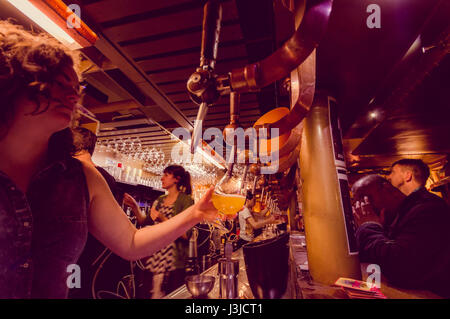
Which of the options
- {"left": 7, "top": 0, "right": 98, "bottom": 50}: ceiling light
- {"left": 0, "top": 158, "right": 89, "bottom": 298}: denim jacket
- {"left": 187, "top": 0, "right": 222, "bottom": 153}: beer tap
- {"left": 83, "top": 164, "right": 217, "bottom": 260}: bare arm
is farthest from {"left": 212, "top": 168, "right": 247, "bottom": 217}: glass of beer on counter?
{"left": 7, "top": 0, "right": 98, "bottom": 50}: ceiling light

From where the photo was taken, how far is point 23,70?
0.96m

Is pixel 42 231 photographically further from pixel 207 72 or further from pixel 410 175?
pixel 410 175

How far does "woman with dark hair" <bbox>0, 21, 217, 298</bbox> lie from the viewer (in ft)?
2.72

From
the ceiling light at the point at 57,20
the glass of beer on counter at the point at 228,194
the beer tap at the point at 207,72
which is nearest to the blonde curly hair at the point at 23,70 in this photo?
the beer tap at the point at 207,72

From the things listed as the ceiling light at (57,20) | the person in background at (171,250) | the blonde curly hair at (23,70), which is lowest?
the person in background at (171,250)

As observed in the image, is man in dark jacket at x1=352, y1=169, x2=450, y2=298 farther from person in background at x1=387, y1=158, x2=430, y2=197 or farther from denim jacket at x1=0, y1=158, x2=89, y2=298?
denim jacket at x1=0, y1=158, x2=89, y2=298

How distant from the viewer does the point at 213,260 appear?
3301 millimetres

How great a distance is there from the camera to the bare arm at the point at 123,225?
1.13 meters

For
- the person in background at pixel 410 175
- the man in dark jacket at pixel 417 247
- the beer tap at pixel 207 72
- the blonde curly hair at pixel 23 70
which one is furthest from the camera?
the person in background at pixel 410 175

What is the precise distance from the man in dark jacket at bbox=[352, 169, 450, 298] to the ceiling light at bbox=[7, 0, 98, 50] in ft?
11.9

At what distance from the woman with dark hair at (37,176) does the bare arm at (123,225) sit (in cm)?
4

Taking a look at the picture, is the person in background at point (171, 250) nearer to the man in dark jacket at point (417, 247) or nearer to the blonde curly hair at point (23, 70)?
the man in dark jacket at point (417, 247)
